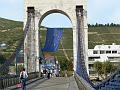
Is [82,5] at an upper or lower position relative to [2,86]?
upper

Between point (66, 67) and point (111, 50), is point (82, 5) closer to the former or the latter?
point (66, 67)

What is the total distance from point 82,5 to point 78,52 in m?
5.81

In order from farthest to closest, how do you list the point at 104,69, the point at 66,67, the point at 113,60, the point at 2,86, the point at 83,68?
the point at 113,60
the point at 66,67
the point at 104,69
the point at 83,68
the point at 2,86

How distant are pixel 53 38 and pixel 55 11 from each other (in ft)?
11.0

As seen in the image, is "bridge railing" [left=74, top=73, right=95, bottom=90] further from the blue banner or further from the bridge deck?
the blue banner

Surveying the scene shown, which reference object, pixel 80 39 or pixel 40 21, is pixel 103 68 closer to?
pixel 40 21

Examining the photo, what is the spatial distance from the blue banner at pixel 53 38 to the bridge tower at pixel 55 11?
2078 millimetres

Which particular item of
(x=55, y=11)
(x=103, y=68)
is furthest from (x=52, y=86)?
(x=103, y=68)

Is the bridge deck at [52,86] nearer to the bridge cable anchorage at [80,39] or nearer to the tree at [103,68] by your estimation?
the bridge cable anchorage at [80,39]

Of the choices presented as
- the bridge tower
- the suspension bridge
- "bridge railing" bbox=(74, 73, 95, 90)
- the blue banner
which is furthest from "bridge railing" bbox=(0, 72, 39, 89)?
the blue banner

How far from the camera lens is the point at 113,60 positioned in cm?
15875

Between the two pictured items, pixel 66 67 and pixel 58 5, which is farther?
pixel 66 67

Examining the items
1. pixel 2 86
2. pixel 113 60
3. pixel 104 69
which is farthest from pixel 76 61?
pixel 113 60

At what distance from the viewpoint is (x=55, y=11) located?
198 ft
